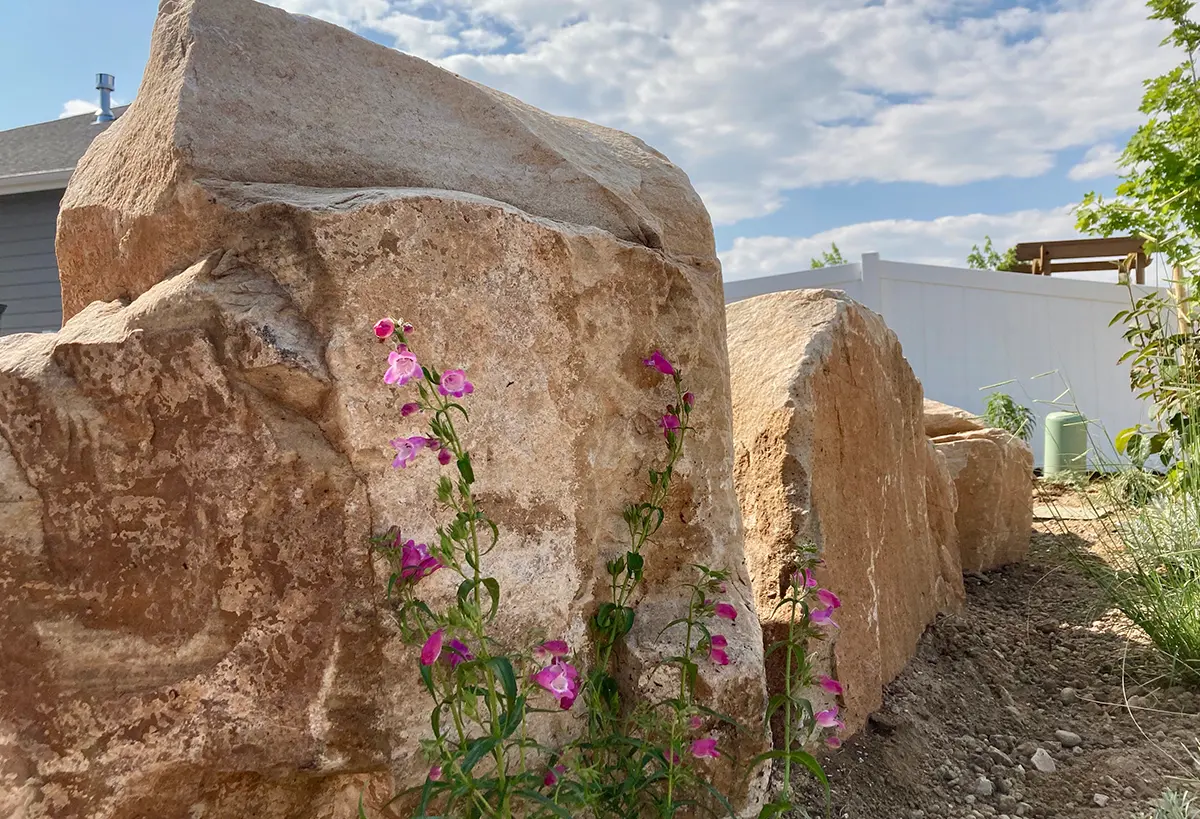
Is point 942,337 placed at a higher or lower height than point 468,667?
higher

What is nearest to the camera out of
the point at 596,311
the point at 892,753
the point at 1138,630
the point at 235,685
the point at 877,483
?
the point at 235,685

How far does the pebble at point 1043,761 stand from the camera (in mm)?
2695

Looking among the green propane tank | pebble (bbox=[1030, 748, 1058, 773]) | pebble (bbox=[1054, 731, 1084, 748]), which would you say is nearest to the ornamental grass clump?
pebble (bbox=[1030, 748, 1058, 773])

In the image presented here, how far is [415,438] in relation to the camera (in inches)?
57.1

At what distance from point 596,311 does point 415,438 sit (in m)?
0.53

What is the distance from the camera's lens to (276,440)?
1498 mm

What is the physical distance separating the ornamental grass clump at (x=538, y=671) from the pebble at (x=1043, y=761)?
1240 mm

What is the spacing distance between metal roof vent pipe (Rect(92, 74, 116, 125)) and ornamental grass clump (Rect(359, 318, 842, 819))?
1025 cm

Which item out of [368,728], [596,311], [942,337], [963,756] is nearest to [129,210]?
[596,311]

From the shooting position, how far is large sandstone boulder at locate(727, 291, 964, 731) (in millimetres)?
2574

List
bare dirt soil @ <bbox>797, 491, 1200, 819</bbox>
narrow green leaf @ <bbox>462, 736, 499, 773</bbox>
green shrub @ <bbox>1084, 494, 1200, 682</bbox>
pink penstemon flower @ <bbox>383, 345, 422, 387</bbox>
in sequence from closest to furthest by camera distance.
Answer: narrow green leaf @ <bbox>462, 736, 499, 773</bbox>, pink penstemon flower @ <bbox>383, 345, 422, 387</bbox>, bare dirt soil @ <bbox>797, 491, 1200, 819</bbox>, green shrub @ <bbox>1084, 494, 1200, 682</bbox>

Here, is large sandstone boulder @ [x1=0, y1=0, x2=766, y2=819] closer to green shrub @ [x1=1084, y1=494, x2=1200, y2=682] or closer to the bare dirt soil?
the bare dirt soil

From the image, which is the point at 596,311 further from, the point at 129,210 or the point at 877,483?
the point at 877,483

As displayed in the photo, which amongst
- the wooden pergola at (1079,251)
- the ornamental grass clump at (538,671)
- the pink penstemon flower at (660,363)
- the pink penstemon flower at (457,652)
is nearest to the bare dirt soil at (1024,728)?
the ornamental grass clump at (538,671)
